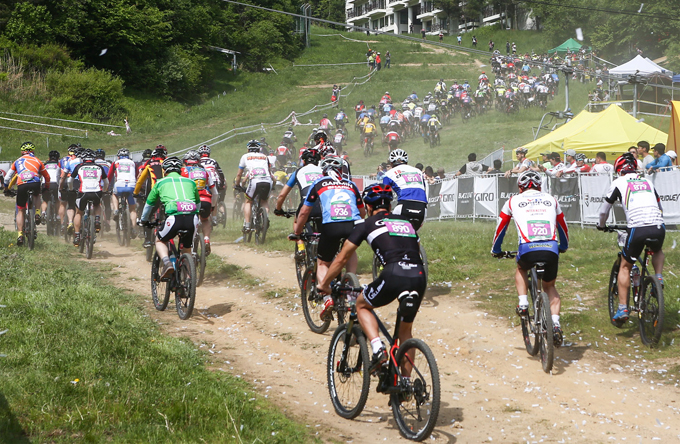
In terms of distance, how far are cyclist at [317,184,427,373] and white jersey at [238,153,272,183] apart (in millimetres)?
8691

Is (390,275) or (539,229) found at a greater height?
(539,229)

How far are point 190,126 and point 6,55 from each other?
44.9ft

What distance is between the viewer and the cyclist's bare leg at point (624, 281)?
28.4 ft

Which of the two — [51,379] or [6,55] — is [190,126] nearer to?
[6,55]

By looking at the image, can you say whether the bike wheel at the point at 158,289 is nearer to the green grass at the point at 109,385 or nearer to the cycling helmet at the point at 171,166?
the green grass at the point at 109,385

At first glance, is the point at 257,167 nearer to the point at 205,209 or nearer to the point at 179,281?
the point at 205,209

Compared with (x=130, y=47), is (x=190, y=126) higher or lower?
lower

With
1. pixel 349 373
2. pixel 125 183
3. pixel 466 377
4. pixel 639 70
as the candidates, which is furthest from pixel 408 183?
pixel 639 70

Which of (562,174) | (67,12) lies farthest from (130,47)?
(562,174)

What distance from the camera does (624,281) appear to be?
8680 millimetres

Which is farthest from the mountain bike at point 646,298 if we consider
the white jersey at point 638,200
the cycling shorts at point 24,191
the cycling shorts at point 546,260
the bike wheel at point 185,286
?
the cycling shorts at point 24,191

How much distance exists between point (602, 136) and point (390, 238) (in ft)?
58.6

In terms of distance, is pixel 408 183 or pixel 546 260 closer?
pixel 546 260

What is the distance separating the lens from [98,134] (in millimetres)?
42656
